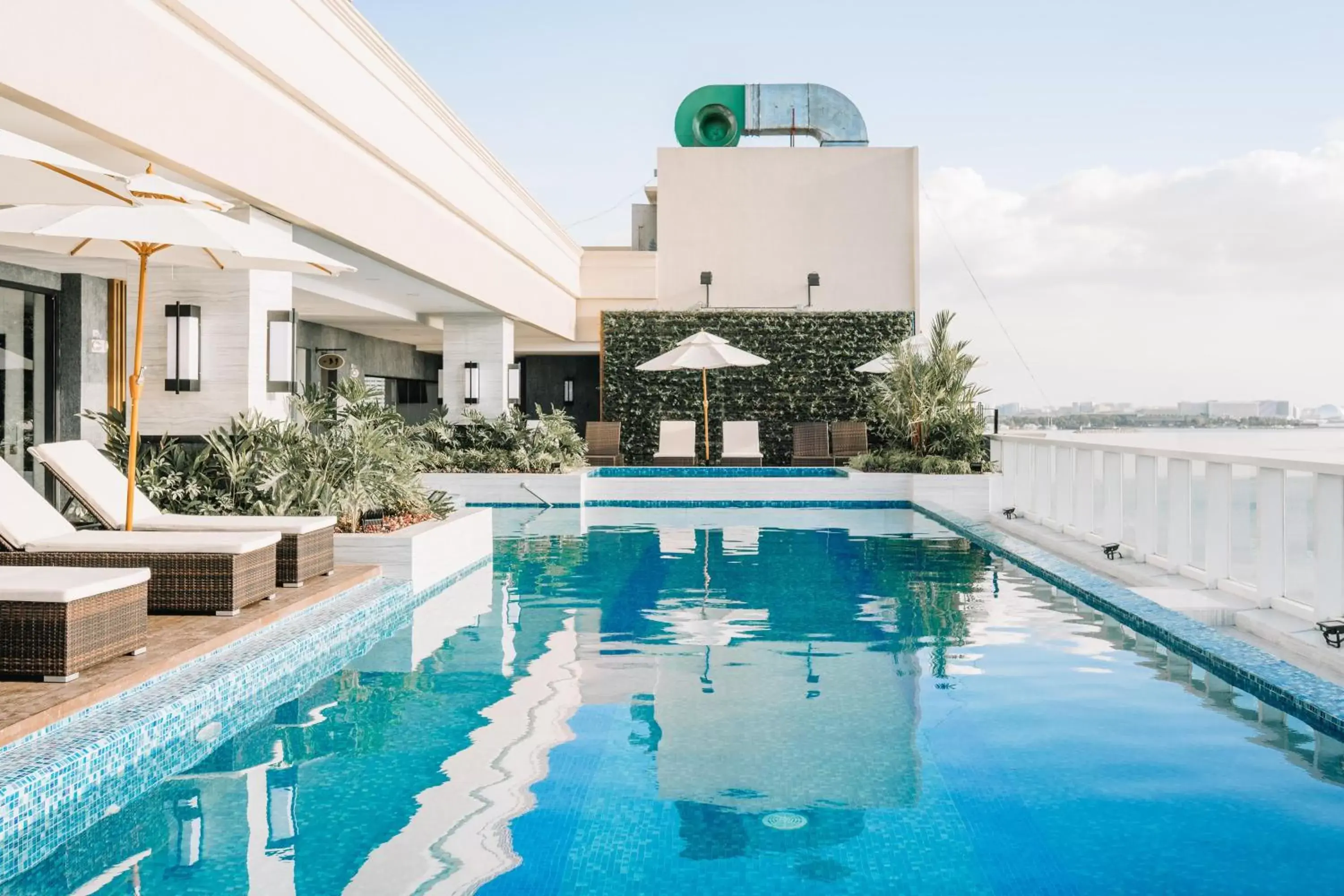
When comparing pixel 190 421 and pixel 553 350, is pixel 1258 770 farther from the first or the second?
pixel 553 350

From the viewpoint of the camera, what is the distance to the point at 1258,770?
13.3 feet

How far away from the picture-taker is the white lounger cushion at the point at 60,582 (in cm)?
417

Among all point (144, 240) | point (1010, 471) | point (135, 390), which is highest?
point (144, 240)

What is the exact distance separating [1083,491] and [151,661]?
7.54 meters

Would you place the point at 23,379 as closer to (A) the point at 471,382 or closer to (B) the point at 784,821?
(B) the point at 784,821

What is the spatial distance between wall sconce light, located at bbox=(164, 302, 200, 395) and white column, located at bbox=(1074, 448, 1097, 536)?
24.1ft

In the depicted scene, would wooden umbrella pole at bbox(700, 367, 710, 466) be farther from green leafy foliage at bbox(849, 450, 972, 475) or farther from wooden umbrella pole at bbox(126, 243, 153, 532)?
wooden umbrella pole at bbox(126, 243, 153, 532)

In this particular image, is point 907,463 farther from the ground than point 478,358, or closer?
closer

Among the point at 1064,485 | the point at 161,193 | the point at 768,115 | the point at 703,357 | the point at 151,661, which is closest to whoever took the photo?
the point at 151,661

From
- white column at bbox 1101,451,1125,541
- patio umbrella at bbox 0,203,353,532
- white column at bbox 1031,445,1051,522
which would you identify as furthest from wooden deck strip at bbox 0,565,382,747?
white column at bbox 1031,445,1051,522

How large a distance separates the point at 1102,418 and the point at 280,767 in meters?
12.6

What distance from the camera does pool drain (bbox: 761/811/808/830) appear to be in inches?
139

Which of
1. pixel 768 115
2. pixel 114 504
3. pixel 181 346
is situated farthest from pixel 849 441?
pixel 114 504

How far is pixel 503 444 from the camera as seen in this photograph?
16.2m
